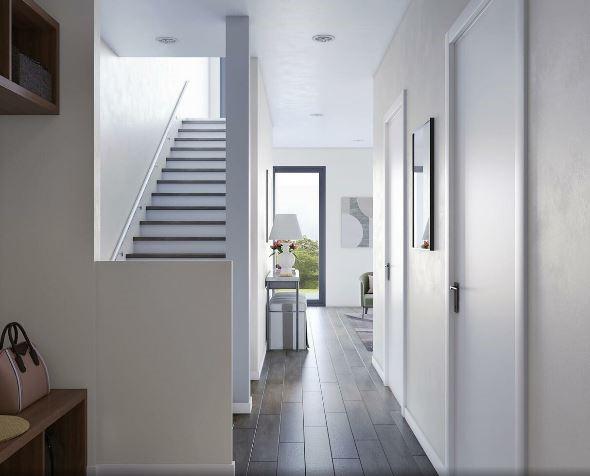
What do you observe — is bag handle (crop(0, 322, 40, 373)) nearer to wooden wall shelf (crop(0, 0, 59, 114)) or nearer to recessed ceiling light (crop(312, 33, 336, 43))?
wooden wall shelf (crop(0, 0, 59, 114))

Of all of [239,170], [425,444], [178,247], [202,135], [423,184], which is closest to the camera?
[425,444]

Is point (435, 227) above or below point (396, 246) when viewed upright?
above

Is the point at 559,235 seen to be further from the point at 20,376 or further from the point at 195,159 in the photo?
the point at 195,159

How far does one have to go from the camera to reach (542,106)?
5.71 feet

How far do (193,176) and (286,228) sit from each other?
1.23 metres

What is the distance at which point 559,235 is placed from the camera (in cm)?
163

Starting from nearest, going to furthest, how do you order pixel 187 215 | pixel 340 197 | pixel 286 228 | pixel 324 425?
pixel 324 425, pixel 187 215, pixel 286 228, pixel 340 197

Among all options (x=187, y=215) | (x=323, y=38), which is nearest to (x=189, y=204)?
(x=187, y=215)

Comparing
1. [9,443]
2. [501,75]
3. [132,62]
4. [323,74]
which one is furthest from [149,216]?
[501,75]

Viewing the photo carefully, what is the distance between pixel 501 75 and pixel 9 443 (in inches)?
85.3

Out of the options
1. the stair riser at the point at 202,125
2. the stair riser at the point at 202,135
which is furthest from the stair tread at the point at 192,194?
the stair riser at the point at 202,125

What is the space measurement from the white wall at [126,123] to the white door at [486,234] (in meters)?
2.81

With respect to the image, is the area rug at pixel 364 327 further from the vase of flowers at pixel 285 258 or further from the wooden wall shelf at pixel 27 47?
the wooden wall shelf at pixel 27 47

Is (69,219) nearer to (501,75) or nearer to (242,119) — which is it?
(242,119)
